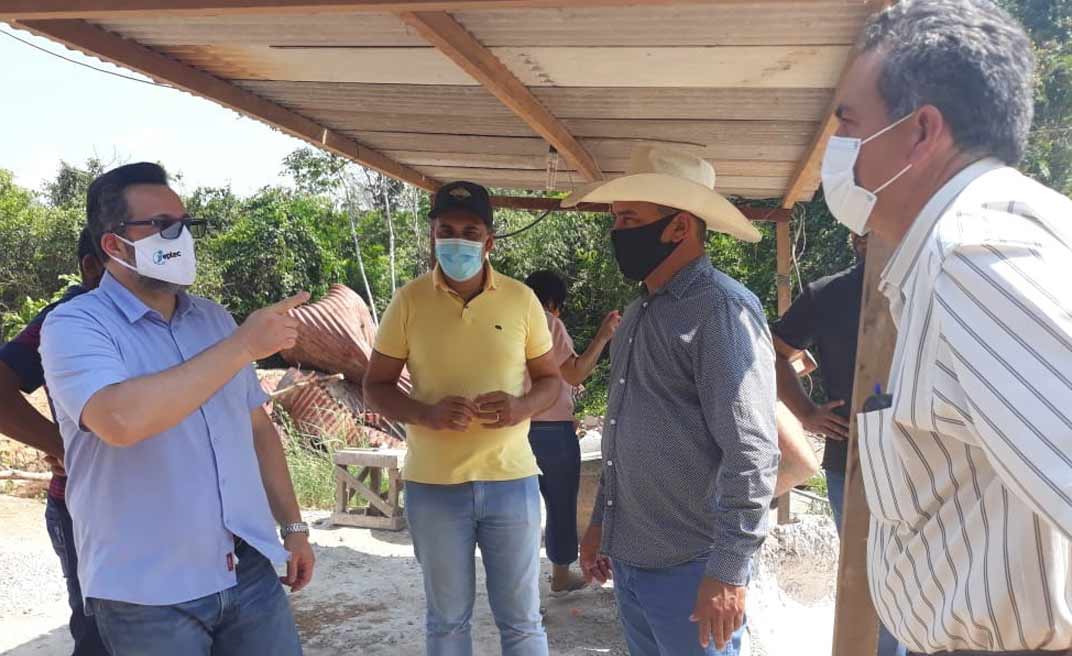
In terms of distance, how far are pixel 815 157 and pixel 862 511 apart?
8.40ft

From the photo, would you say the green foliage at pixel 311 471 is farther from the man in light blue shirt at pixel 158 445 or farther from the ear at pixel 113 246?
the ear at pixel 113 246

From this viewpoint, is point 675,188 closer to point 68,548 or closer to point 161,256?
point 161,256

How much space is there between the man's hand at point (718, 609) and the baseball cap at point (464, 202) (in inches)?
72.5

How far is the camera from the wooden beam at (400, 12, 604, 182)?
2.81m

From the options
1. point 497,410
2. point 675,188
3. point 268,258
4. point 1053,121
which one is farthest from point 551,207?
point 1053,121

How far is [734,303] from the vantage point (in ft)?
8.07

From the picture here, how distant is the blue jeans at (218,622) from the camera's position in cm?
216

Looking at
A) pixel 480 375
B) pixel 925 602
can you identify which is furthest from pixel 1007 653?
pixel 480 375

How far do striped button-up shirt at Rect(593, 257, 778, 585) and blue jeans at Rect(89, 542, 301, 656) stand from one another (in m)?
0.95

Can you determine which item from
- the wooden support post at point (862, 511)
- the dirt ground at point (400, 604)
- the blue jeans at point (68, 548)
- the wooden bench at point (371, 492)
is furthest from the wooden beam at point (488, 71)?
the wooden bench at point (371, 492)

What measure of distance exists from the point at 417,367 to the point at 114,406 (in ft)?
5.17

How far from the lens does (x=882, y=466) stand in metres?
1.37

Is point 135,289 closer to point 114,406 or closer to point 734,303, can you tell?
point 114,406

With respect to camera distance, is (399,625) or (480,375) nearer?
(480,375)
